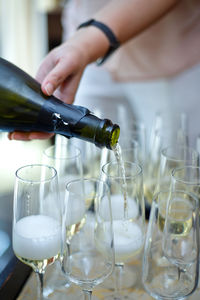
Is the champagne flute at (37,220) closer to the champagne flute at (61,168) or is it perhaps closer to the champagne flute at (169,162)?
the champagne flute at (61,168)

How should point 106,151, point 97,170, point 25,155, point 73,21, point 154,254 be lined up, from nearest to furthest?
point 154,254, point 106,151, point 97,170, point 25,155, point 73,21

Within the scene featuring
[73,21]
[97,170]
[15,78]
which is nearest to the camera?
[15,78]

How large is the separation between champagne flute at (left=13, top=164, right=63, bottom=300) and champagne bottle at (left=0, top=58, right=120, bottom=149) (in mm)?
93

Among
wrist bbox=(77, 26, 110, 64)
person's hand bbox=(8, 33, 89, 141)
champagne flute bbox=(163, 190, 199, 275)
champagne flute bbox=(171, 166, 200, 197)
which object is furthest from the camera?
wrist bbox=(77, 26, 110, 64)


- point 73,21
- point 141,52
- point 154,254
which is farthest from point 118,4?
point 154,254

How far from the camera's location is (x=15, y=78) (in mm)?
776

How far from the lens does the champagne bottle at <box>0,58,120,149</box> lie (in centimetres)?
71

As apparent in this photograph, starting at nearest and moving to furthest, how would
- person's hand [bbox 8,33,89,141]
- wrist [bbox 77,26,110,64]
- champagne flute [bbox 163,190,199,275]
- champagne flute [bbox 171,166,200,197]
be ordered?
champagne flute [bbox 163,190,199,275] < champagne flute [bbox 171,166,200,197] < person's hand [bbox 8,33,89,141] < wrist [bbox 77,26,110,64]

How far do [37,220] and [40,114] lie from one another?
0.21 meters

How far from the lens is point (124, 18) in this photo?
3.52 feet

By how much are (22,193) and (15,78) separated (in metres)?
0.24

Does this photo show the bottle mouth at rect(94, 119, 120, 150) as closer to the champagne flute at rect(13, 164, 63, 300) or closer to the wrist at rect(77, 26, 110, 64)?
the champagne flute at rect(13, 164, 63, 300)

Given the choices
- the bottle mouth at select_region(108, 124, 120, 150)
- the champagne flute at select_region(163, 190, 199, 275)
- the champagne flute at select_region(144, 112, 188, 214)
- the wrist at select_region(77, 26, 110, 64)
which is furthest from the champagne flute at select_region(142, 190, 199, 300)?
the wrist at select_region(77, 26, 110, 64)

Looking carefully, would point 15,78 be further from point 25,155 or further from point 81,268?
point 25,155
